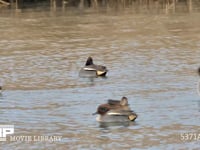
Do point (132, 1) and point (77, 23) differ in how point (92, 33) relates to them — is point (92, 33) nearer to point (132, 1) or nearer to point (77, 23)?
point (77, 23)

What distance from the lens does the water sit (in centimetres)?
1385

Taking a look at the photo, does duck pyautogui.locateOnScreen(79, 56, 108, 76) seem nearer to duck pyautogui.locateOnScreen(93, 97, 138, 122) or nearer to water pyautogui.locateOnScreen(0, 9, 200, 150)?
water pyautogui.locateOnScreen(0, 9, 200, 150)

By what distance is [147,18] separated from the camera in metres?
34.8

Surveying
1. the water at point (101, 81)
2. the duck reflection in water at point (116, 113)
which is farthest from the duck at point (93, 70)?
the duck reflection in water at point (116, 113)

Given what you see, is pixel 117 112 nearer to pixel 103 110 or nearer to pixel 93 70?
pixel 103 110

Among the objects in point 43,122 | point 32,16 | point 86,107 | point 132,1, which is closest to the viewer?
point 43,122

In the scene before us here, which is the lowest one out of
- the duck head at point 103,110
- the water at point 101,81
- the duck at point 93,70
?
the water at point 101,81

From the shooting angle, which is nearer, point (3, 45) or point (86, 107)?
point (86, 107)

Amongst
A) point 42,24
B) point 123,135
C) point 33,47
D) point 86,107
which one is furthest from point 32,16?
point 123,135

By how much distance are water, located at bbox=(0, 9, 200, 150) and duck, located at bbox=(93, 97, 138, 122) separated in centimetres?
15

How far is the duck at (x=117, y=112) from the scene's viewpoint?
14492 mm

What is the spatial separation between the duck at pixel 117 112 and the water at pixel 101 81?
0.50ft

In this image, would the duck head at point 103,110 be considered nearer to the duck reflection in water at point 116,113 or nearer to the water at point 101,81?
the duck reflection in water at point 116,113

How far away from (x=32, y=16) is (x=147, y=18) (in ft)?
19.9
